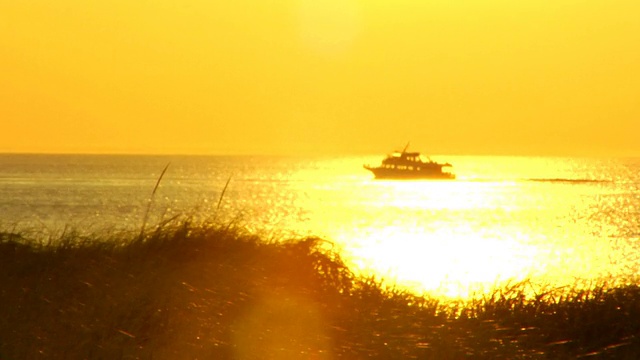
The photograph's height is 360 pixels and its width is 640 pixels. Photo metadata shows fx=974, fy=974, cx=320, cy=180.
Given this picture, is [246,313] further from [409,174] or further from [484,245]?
[409,174]

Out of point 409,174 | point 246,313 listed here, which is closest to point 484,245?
point 246,313

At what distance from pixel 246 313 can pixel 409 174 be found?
450 ft

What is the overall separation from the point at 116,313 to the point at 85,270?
5.84 ft

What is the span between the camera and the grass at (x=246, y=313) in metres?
7.72

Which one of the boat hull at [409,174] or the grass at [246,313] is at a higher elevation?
the boat hull at [409,174]

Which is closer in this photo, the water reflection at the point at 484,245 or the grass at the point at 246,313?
the grass at the point at 246,313

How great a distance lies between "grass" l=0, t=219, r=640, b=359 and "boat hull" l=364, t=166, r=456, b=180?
425 ft

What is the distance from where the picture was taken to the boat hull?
141 meters

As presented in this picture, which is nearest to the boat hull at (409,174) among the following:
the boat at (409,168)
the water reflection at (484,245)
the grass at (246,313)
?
the boat at (409,168)

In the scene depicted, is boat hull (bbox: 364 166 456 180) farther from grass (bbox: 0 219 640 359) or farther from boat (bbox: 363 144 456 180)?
grass (bbox: 0 219 640 359)

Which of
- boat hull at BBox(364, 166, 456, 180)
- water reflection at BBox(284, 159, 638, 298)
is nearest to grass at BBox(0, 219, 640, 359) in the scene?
water reflection at BBox(284, 159, 638, 298)

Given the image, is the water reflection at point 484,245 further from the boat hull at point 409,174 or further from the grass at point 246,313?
the boat hull at point 409,174

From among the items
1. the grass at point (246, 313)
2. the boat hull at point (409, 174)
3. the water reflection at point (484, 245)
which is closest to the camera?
the grass at point (246, 313)

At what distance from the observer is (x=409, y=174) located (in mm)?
145375
